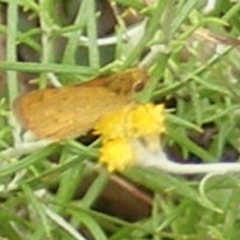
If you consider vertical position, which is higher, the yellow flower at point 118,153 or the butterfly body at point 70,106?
the butterfly body at point 70,106

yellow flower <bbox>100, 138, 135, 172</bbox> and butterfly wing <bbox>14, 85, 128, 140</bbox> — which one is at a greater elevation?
butterfly wing <bbox>14, 85, 128, 140</bbox>

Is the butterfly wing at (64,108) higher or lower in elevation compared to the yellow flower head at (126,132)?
higher

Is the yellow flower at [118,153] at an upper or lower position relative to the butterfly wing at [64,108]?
lower

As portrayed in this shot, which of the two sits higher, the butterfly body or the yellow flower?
the butterfly body

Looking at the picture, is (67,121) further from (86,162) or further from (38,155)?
(86,162)

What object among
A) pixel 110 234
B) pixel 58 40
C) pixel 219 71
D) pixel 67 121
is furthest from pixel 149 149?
pixel 58 40
